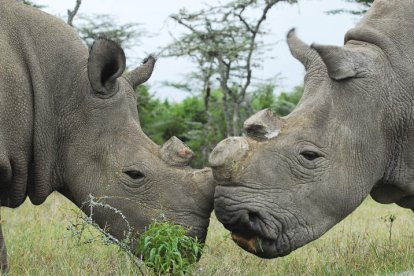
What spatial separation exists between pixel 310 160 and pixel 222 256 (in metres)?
2.19

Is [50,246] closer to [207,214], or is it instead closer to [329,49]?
[207,214]

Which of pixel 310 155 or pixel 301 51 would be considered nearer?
pixel 310 155

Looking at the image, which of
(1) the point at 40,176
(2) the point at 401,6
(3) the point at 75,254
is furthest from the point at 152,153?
(2) the point at 401,6

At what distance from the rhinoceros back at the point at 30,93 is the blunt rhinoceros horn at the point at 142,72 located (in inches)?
21.9

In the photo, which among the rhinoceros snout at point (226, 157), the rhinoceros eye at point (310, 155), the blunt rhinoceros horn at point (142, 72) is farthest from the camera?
the blunt rhinoceros horn at point (142, 72)

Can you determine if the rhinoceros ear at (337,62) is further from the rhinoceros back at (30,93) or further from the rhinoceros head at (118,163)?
the rhinoceros back at (30,93)

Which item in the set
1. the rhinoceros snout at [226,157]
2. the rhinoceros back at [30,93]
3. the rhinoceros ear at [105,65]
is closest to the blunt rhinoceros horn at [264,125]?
the rhinoceros snout at [226,157]

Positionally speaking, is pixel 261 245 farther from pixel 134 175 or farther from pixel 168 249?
pixel 134 175

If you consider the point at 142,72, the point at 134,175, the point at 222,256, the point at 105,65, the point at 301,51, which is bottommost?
the point at 222,256

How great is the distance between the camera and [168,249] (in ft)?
18.7

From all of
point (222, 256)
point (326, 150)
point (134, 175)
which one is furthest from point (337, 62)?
point (222, 256)

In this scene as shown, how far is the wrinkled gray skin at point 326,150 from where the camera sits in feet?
19.5

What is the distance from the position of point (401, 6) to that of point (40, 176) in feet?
9.90

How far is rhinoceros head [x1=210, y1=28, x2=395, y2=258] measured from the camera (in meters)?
5.93
